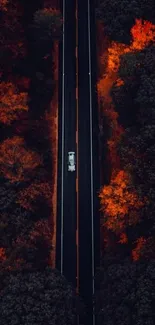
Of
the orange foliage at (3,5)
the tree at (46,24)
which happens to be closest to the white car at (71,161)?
the tree at (46,24)

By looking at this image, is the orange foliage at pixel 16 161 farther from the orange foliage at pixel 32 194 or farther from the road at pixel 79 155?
the road at pixel 79 155

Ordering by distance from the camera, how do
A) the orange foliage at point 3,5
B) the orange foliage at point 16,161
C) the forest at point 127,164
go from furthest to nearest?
1. the orange foliage at point 3,5
2. the orange foliage at point 16,161
3. the forest at point 127,164

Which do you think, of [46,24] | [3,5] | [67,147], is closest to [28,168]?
[67,147]

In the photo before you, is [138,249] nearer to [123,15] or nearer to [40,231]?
[40,231]

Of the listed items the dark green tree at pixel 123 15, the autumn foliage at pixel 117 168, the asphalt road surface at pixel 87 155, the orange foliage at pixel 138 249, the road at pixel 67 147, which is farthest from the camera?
the dark green tree at pixel 123 15

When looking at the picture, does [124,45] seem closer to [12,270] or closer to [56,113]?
[56,113]

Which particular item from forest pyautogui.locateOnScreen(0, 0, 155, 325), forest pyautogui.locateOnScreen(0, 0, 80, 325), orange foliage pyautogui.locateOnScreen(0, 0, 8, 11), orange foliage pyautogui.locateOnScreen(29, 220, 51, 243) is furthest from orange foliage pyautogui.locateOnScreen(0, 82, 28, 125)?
orange foliage pyautogui.locateOnScreen(29, 220, 51, 243)

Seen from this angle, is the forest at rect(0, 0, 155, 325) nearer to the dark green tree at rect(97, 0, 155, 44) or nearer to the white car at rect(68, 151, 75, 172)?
the dark green tree at rect(97, 0, 155, 44)
